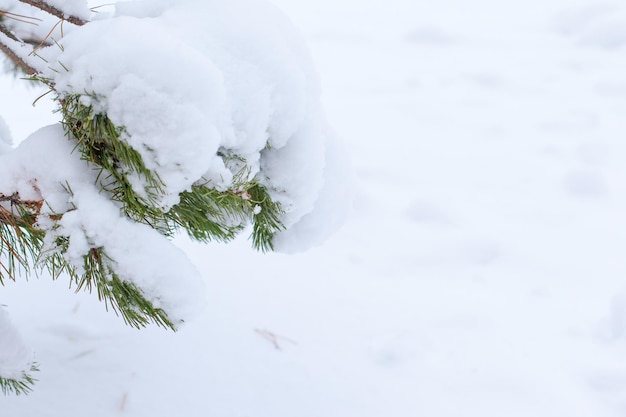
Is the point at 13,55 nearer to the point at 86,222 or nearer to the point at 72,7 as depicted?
the point at 72,7

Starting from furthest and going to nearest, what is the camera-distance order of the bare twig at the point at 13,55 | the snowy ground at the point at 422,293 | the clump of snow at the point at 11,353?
the snowy ground at the point at 422,293
the clump of snow at the point at 11,353
the bare twig at the point at 13,55

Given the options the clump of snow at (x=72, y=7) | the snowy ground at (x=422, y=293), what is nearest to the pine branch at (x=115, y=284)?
the clump of snow at (x=72, y=7)

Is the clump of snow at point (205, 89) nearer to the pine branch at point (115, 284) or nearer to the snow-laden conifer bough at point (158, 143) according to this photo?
the snow-laden conifer bough at point (158, 143)

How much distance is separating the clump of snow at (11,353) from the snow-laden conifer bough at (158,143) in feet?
1.37

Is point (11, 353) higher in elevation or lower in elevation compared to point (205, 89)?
lower

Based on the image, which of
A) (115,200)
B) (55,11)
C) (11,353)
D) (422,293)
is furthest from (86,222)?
(422,293)

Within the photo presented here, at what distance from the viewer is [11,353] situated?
1250 millimetres

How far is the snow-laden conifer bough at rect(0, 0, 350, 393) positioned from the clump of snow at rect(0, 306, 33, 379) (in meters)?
0.42

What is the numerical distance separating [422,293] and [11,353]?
134 cm

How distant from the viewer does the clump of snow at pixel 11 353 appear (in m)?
1.24

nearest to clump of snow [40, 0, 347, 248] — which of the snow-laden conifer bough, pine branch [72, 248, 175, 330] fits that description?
the snow-laden conifer bough

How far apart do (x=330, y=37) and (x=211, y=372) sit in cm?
319

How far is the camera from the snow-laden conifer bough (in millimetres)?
730

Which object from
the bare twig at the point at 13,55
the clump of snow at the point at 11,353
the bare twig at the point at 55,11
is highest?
the bare twig at the point at 55,11
